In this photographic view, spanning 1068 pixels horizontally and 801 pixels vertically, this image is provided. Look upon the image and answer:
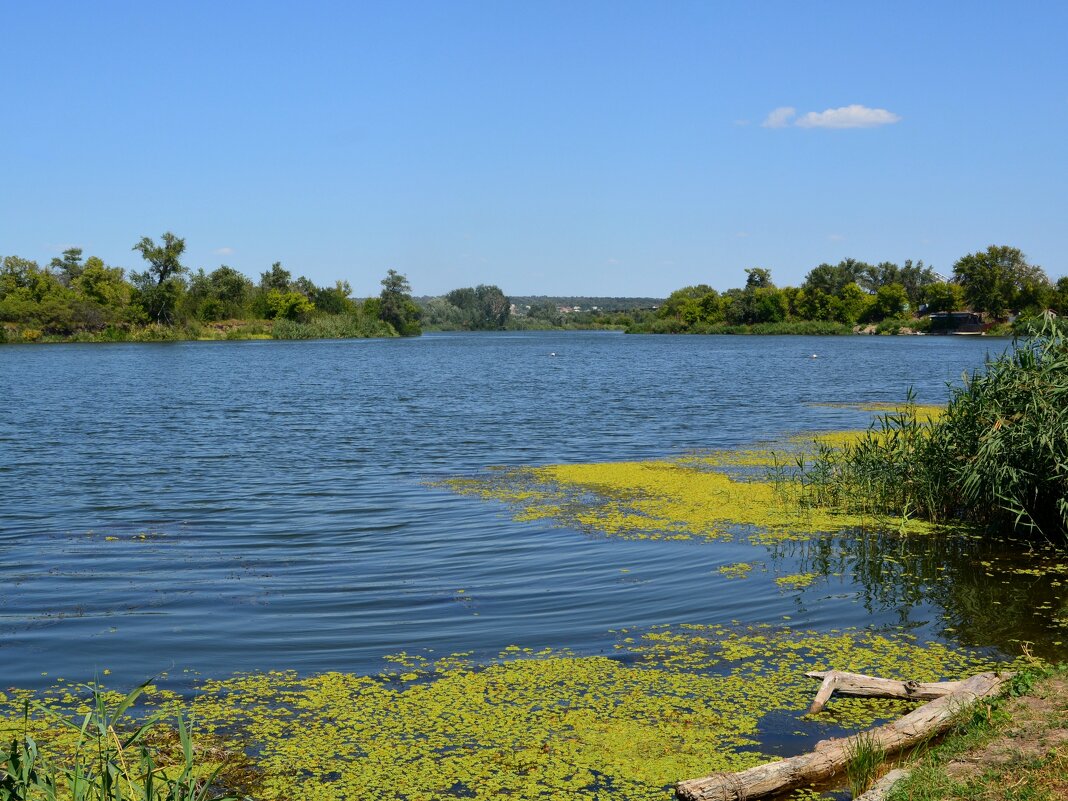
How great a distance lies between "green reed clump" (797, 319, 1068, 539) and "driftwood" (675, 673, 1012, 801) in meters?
5.66

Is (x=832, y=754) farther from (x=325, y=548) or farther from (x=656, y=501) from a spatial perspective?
(x=656, y=501)

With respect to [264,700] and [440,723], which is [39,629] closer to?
[264,700]

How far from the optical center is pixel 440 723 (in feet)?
26.2

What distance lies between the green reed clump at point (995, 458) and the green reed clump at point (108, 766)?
34.1 feet

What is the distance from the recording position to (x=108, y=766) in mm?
4938

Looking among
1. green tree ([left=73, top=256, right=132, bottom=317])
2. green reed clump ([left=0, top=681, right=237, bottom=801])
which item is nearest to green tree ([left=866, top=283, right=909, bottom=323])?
green tree ([left=73, top=256, right=132, bottom=317])

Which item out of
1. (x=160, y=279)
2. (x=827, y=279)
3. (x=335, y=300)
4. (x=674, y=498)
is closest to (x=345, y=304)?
(x=335, y=300)

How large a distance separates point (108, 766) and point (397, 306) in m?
157

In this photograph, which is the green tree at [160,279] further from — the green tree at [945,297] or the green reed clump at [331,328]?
the green tree at [945,297]

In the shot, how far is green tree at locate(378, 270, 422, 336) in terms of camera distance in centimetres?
15688

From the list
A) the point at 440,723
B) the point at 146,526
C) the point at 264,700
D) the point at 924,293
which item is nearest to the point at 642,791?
the point at 440,723

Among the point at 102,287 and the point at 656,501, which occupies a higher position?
the point at 102,287

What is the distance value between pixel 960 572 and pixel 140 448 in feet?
65.8

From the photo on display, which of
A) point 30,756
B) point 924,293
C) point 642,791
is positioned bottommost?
point 642,791
